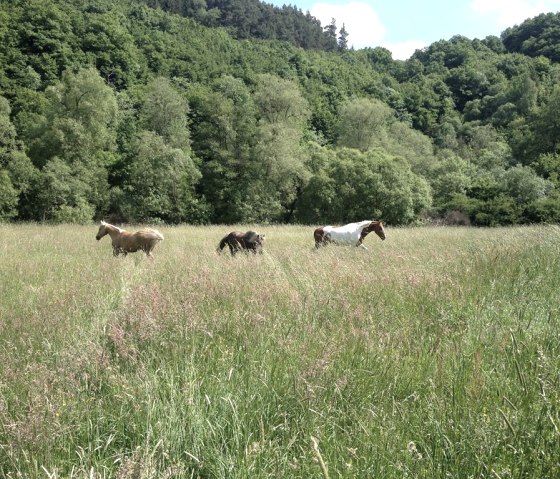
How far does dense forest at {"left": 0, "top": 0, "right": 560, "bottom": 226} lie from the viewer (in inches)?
1310

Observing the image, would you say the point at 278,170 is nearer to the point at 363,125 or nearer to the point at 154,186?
the point at 154,186

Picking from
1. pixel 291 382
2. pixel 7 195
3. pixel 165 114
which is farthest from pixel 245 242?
pixel 165 114

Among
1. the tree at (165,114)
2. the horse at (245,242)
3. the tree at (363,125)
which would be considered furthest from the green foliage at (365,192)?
the horse at (245,242)

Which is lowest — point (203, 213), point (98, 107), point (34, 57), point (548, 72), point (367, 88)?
point (203, 213)

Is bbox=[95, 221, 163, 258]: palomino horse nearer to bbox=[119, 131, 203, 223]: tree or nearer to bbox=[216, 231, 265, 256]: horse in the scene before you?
bbox=[216, 231, 265, 256]: horse

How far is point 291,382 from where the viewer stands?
2.93m

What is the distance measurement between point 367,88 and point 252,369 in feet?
330

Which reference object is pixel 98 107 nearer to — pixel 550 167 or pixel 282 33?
pixel 550 167

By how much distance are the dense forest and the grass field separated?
89.0 ft

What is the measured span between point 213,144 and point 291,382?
41.4 meters

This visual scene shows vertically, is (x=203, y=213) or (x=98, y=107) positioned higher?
(x=98, y=107)

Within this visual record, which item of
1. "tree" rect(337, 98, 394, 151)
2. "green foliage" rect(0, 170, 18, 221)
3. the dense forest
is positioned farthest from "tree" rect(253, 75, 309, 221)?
"green foliage" rect(0, 170, 18, 221)

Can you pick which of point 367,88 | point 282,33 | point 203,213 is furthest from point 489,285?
point 282,33

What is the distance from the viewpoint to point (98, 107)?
34812 mm
